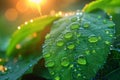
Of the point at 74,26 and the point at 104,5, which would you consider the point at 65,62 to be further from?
the point at 104,5

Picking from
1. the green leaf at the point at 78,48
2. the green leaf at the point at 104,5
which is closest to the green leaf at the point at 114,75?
the green leaf at the point at 78,48

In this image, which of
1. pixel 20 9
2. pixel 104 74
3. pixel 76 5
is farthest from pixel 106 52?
pixel 20 9

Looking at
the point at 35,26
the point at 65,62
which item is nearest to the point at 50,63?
the point at 65,62

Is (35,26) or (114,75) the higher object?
(35,26)

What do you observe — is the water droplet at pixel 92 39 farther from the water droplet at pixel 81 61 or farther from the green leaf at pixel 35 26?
the green leaf at pixel 35 26

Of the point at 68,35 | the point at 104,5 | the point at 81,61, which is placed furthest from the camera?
the point at 104,5

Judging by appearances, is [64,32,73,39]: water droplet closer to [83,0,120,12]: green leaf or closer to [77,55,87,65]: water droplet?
[77,55,87,65]: water droplet

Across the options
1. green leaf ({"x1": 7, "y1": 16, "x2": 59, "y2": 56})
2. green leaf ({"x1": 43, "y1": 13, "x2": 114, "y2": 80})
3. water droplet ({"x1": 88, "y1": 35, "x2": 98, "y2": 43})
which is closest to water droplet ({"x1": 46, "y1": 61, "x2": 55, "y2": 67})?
green leaf ({"x1": 43, "y1": 13, "x2": 114, "y2": 80})

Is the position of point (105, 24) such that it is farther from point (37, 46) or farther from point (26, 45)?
point (26, 45)
